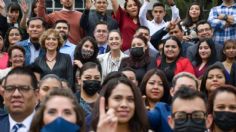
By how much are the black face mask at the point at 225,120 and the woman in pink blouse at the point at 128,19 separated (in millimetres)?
6145

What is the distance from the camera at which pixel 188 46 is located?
11648 millimetres

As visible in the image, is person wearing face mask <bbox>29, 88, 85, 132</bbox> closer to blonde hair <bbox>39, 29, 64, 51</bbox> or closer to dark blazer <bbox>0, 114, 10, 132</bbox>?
dark blazer <bbox>0, 114, 10, 132</bbox>

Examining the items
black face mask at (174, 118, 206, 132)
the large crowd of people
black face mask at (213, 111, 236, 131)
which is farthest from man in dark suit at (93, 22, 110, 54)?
black face mask at (174, 118, 206, 132)

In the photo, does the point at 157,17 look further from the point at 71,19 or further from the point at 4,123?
the point at 4,123

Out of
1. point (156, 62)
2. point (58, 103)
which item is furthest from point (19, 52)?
point (58, 103)

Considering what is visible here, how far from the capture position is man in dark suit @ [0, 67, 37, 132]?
20.2ft

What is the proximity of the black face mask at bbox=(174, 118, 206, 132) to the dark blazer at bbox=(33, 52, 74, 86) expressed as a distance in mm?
4955

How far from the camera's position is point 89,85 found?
830 cm

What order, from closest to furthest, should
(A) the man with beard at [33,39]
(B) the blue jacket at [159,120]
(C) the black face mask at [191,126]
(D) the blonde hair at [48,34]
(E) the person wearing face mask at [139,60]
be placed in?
(C) the black face mask at [191,126] < (B) the blue jacket at [159,120] < (E) the person wearing face mask at [139,60] < (D) the blonde hair at [48,34] < (A) the man with beard at [33,39]

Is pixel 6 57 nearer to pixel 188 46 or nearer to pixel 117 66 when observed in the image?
pixel 117 66

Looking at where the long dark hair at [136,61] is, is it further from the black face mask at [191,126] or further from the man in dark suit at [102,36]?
the black face mask at [191,126]

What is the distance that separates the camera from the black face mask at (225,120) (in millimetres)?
6047

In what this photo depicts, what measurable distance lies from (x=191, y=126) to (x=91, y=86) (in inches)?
119

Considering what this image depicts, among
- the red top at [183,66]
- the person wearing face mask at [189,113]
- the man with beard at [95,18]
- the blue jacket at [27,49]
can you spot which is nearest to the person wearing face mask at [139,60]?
the red top at [183,66]
